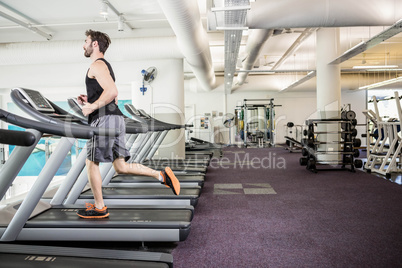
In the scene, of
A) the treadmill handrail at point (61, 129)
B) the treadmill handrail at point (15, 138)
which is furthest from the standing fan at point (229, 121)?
the treadmill handrail at point (15, 138)

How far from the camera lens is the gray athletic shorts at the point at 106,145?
2301 millimetres

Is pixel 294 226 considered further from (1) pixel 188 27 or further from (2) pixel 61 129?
(1) pixel 188 27

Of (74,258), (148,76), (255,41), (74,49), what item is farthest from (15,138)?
(148,76)

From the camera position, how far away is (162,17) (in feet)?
20.7

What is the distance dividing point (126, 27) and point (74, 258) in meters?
6.01

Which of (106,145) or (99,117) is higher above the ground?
(99,117)

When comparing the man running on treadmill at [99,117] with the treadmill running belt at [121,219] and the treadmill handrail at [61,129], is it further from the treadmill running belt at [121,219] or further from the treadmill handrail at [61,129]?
the treadmill handrail at [61,129]

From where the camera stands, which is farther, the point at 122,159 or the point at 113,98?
the point at 122,159

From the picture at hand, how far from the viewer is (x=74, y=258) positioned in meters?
1.73

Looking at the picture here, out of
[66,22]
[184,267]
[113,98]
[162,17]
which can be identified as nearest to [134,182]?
[113,98]

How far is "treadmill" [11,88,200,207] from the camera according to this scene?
207cm

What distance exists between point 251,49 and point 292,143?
4.42m

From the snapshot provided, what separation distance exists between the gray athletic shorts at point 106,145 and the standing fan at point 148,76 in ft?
16.0

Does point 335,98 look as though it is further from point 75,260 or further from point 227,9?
point 75,260
